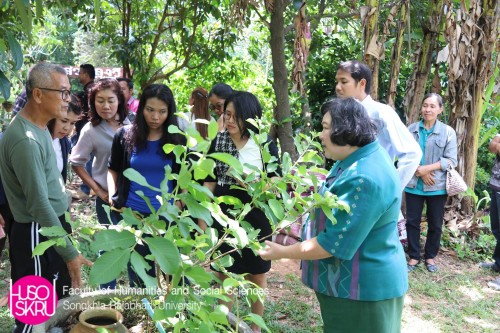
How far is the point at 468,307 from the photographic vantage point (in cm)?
367

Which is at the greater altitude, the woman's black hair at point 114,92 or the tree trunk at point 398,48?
the tree trunk at point 398,48

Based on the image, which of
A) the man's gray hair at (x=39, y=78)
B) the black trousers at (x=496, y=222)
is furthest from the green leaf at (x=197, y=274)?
the black trousers at (x=496, y=222)

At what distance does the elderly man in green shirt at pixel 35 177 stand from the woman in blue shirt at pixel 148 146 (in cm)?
51

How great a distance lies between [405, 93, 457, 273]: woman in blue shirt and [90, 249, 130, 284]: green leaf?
11.4 ft

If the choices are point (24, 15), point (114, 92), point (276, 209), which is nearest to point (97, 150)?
point (114, 92)

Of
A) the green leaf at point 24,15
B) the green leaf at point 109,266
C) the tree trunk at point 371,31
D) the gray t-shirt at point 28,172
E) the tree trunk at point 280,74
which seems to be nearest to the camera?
the green leaf at point 109,266

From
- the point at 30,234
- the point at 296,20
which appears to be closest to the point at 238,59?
the point at 296,20

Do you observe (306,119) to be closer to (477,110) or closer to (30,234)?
(477,110)

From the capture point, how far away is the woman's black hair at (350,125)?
6.00 feet

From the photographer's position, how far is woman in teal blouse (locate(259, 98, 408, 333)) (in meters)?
1.77

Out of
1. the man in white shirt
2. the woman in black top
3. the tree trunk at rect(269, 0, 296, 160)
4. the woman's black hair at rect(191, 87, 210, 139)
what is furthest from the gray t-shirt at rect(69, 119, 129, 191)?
the tree trunk at rect(269, 0, 296, 160)

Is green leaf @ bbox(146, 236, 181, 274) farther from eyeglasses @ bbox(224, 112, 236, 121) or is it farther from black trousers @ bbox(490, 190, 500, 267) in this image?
black trousers @ bbox(490, 190, 500, 267)

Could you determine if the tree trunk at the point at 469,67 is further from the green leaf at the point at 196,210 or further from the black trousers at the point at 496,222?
the green leaf at the point at 196,210

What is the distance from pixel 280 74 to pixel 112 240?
3.94 meters
